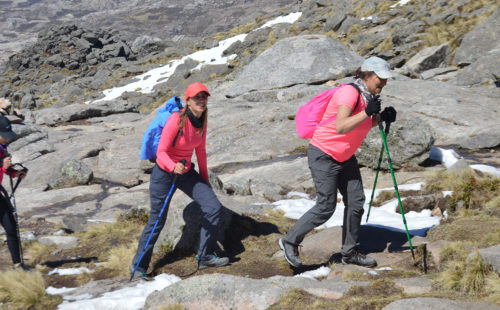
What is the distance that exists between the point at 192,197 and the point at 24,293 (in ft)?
8.33

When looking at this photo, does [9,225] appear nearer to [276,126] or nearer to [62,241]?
[62,241]

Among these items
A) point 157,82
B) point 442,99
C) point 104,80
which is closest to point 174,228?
point 442,99

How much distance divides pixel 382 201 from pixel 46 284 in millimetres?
7158

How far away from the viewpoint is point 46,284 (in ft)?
20.2

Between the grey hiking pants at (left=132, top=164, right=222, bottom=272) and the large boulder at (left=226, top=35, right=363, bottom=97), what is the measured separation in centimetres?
1482

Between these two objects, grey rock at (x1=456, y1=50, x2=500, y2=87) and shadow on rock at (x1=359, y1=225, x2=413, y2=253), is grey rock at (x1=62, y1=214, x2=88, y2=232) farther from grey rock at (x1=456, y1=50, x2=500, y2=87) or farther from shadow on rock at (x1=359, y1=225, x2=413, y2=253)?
grey rock at (x1=456, y1=50, x2=500, y2=87)

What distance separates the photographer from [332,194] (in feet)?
17.0

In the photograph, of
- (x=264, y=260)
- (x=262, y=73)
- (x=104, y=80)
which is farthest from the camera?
(x=104, y=80)

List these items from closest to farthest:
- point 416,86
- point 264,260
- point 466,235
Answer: point 466,235 < point 264,260 < point 416,86

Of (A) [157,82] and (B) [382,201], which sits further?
(A) [157,82]

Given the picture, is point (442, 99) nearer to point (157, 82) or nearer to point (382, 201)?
point (382, 201)

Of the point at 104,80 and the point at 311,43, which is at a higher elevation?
the point at 311,43

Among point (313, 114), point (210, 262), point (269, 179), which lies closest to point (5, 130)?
point (210, 262)

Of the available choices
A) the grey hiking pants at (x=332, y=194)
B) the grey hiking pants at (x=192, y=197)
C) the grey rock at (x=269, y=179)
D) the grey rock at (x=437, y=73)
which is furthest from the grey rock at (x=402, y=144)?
the grey rock at (x=437, y=73)
